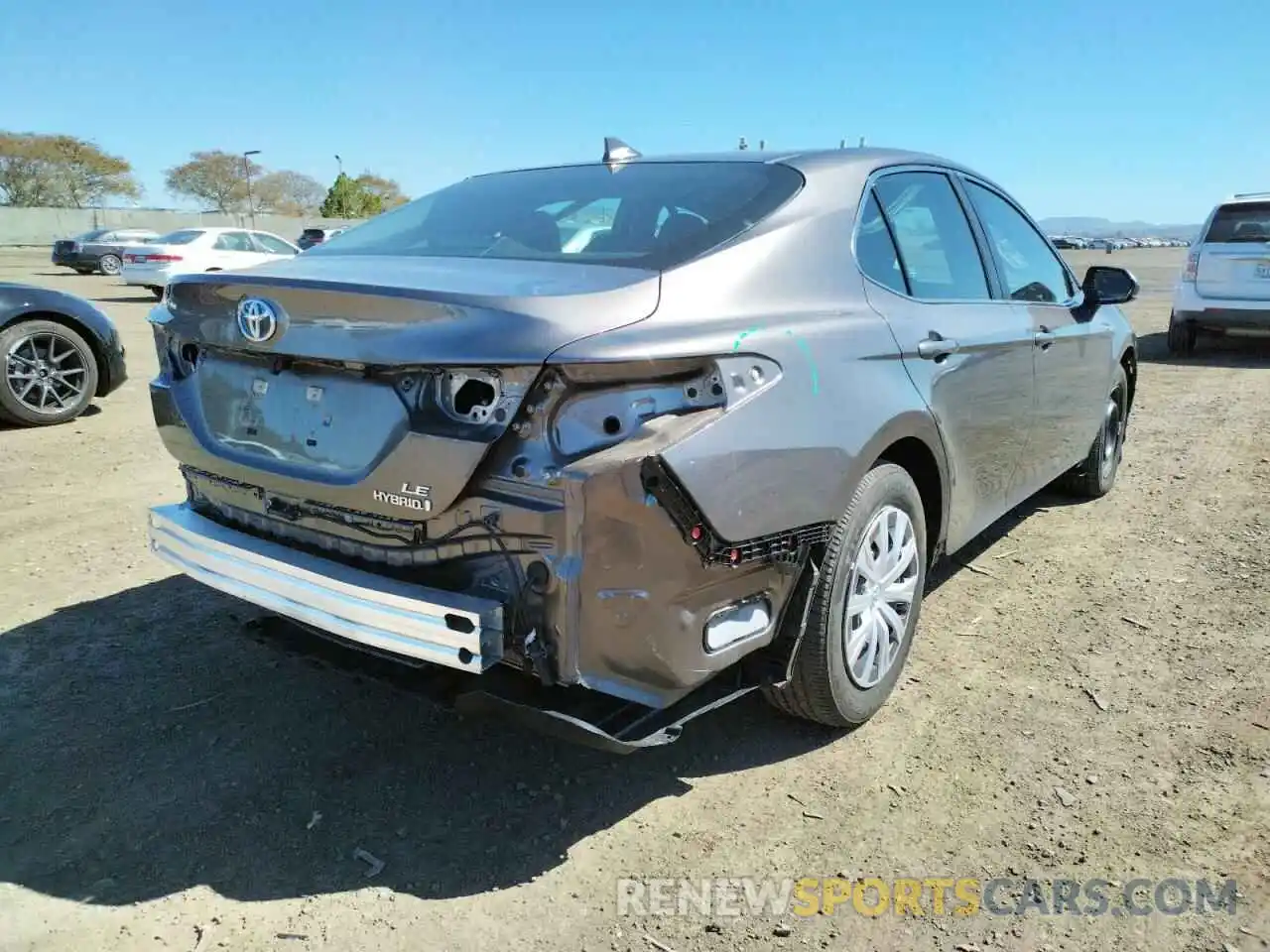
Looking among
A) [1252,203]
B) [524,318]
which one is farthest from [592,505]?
[1252,203]

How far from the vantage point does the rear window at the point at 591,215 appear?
2.58m

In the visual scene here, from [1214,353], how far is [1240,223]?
6.38ft

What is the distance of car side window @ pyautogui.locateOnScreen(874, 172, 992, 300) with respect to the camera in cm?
319

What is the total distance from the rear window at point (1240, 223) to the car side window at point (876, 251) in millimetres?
9865

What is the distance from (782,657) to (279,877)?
4.52 ft

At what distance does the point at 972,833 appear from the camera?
2510 millimetres

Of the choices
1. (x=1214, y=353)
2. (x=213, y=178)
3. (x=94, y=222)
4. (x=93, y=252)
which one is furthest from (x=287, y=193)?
(x=1214, y=353)

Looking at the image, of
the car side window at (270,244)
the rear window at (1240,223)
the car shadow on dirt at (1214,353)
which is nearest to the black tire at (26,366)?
the car shadow on dirt at (1214,353)

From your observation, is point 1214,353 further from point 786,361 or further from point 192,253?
point 192,253

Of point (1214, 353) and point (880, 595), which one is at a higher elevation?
point (1214, 353)

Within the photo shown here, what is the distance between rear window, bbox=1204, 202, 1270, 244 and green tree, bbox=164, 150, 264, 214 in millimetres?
83894

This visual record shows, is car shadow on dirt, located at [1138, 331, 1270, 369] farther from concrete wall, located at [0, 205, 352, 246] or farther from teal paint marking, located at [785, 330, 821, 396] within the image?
concrete wall, located at [0, 205, 352, 246]

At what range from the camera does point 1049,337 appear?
4094 millimetres

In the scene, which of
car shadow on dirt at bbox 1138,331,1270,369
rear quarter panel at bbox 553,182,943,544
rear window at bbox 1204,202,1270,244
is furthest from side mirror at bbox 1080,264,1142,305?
rear window at bbox 1204,202,1270,244
